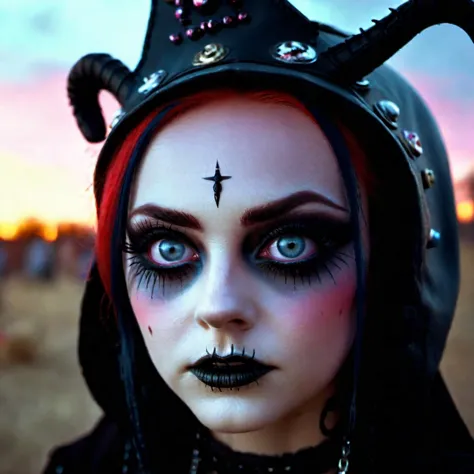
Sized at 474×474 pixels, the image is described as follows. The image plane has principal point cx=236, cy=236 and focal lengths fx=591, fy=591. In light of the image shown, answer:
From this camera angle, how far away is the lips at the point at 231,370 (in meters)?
0.92

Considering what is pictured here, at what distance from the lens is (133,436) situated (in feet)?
4.01

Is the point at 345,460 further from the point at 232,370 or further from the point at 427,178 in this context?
the point at 427,178

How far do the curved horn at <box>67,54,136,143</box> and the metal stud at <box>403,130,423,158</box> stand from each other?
498 millimetres

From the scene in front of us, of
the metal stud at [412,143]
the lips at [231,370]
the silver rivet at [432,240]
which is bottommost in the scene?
the lips at [231,370]

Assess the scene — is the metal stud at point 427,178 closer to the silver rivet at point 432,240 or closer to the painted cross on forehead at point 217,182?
the silver rivet at point 432,240

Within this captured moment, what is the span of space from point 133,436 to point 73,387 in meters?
2.72

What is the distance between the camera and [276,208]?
0.91 meters

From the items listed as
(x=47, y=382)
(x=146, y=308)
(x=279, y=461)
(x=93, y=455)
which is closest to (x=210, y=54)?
(x=146, y=308)

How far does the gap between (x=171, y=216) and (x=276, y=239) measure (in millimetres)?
172

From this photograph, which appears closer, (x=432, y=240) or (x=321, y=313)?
(x=321, y=313)

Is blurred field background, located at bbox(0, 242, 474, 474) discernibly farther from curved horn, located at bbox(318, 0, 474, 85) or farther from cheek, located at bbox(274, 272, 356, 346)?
curved horn, located at bbox(318, 0, 474, 85)

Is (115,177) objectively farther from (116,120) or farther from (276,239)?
(276,239)

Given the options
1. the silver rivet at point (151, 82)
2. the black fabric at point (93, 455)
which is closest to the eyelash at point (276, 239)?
the silver rivet at point (151, 82)

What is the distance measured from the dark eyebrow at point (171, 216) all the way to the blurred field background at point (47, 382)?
2.12 metres
